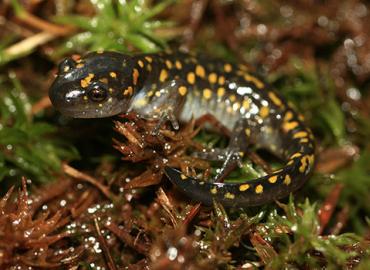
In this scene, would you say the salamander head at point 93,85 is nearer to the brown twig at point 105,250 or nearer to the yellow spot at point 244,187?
the brown twig at point 105,250

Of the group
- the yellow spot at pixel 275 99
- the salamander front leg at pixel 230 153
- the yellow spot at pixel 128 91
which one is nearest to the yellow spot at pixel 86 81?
the yellow spot at pixel 128 91

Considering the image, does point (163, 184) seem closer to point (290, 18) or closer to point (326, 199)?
point (326, 199)

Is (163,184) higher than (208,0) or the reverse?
the reverse

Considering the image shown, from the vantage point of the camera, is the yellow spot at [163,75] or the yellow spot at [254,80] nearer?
the yellow spot at [163,75]

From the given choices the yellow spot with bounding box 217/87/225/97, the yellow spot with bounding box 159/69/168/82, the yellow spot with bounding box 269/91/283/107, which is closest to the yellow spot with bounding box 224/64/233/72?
the yellow spot with bounding box 217/87/225/97

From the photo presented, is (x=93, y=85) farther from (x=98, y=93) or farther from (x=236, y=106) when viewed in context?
(x=236, y=106)

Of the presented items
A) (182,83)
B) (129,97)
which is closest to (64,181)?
(129,97)

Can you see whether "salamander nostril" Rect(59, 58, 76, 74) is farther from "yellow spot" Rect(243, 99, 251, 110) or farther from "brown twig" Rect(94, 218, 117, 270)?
"yellow spot" Rect(243, 99, 251, 110)
